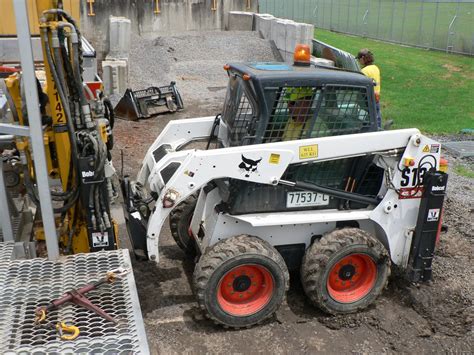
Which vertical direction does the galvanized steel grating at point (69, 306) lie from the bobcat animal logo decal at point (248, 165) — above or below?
below

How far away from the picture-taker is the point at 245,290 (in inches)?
195

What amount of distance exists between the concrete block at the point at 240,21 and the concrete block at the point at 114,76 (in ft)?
24.8

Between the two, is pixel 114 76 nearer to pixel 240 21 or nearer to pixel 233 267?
pixel 240 21

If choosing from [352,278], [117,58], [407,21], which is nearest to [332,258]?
[352,278]

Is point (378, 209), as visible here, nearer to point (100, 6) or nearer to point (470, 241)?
point (470, 241)

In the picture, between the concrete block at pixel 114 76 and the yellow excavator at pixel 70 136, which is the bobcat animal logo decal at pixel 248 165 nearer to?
the yellow excavator at pixel 70 136

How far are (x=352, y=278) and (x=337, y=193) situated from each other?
876mm

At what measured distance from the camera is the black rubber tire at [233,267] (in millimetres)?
4691

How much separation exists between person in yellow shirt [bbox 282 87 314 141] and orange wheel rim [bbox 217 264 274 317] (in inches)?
49.2

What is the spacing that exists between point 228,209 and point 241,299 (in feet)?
2.79

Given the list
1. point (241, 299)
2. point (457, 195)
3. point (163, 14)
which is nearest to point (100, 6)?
point (163, 14)

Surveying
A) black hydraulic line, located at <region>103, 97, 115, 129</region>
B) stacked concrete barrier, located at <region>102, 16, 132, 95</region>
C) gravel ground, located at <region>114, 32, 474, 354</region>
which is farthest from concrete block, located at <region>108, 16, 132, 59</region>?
black hydraulic line, located at <region>103, 97, 115, 129</region>

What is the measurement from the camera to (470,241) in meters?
6.39

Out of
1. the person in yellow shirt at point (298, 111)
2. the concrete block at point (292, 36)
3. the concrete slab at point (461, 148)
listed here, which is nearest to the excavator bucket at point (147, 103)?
the concrete block at point (292, 36)
